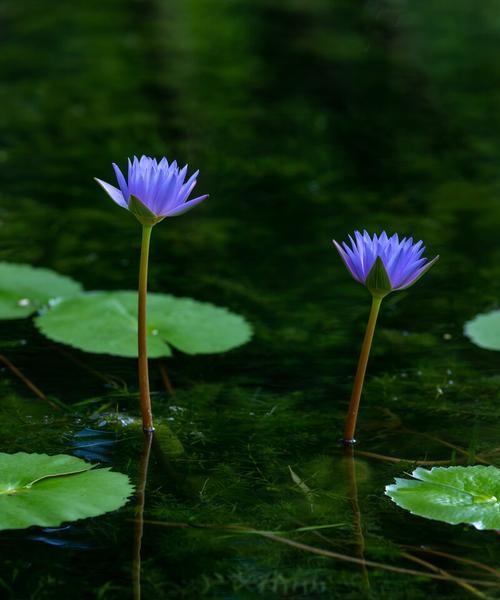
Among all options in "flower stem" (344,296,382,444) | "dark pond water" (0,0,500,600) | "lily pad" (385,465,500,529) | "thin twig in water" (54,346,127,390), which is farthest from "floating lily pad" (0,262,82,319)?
"lily pad" (385,465,500,529)

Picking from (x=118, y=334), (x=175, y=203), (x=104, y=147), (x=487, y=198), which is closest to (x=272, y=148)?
(x=104, y=147)

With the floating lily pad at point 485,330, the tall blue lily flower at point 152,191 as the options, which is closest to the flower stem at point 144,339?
the tall blue lily flower at point 152,191

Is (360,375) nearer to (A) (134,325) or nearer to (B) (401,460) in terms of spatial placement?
(B) (401,460)

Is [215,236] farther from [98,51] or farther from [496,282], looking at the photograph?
[98,51]

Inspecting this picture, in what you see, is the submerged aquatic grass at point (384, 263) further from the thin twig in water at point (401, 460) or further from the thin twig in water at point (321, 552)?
the thin twig in water at point (321, 552)

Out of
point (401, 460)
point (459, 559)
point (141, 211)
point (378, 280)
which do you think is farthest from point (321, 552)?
point (141, 211)

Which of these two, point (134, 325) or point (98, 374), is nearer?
point (98, 374)
